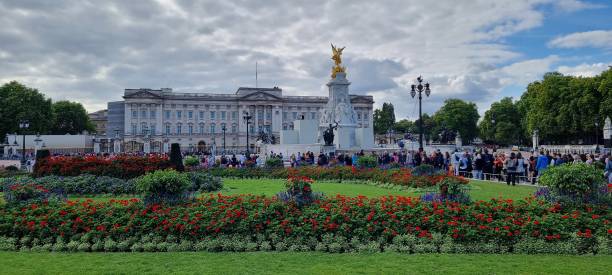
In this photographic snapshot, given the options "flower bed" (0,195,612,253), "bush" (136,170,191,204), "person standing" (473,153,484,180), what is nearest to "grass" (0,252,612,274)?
"flower bed" (0,195,612,253)

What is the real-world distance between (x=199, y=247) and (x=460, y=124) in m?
96.2

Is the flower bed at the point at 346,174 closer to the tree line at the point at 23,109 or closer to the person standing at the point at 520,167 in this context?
the person standing at the point at 520,167

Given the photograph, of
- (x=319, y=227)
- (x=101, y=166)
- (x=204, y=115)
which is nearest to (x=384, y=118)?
(x=204, y=115)

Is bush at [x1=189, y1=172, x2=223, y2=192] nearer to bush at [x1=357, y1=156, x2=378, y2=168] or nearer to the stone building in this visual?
bush at [x1=357, y1=156, x2=378, y2=168]

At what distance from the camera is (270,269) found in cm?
730

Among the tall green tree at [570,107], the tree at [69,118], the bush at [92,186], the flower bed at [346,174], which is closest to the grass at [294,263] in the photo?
the bush at [92,186]

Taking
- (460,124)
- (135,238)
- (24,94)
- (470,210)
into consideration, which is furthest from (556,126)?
(24,94)

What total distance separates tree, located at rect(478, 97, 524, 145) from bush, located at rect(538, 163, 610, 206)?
78710 millimetres

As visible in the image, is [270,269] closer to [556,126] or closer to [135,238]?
[135,238]

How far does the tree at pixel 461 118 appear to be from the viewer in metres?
98.5

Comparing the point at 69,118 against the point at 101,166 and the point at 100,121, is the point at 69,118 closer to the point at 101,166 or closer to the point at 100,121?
the point at 100,121

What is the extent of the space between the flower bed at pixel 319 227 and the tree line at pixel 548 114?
154 ft

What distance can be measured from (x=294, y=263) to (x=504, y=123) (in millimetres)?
84490

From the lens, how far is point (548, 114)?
2409 inches
